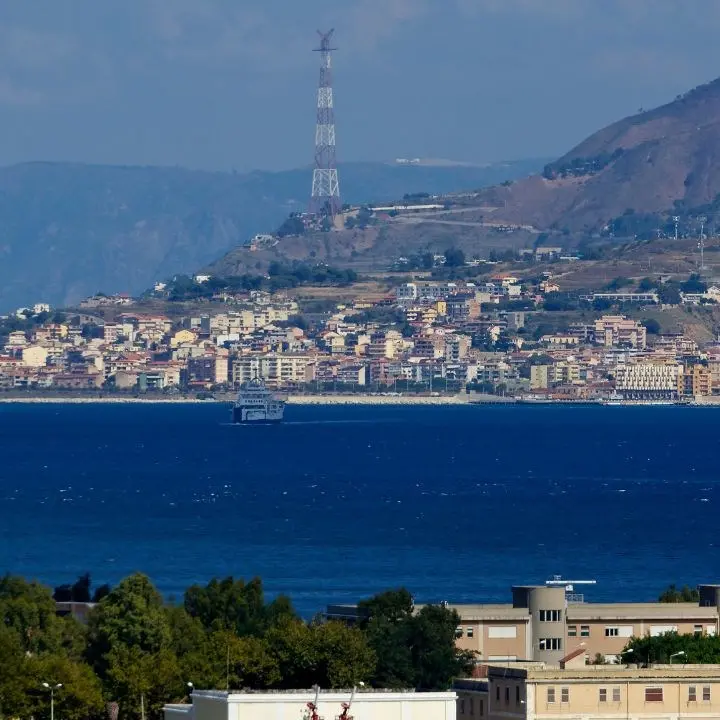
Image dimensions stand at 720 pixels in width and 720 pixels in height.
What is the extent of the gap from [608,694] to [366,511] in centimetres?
5769

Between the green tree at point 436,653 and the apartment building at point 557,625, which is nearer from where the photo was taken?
the green tree at point 436,653

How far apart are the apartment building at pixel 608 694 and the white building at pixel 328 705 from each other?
2.72 m

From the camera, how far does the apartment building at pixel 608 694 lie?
2391cm

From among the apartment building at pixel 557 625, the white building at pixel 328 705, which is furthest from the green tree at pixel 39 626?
the white building at pixel 328 705

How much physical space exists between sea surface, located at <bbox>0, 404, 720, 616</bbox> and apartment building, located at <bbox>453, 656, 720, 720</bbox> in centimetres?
2543

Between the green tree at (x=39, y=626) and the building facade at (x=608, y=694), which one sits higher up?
the green tree at (x=39, y=626)

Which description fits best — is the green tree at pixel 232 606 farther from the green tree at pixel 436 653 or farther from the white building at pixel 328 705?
the white building at pixel 328 705

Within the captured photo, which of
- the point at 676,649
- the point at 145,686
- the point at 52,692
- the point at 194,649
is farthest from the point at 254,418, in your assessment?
the point at 52,692

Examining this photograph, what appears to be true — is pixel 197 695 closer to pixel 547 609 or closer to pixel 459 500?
pixel 547 609

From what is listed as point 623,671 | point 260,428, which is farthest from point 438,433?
point 623,671

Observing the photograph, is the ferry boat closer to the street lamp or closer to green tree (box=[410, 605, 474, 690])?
green tree (box=[410, 605, 474, 690])

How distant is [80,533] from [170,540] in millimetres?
3659

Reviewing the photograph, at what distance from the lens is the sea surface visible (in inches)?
2367

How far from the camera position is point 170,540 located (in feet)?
228
